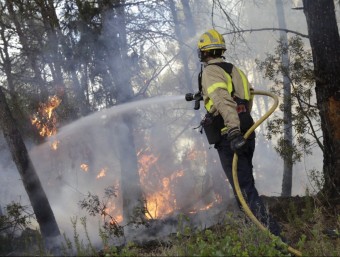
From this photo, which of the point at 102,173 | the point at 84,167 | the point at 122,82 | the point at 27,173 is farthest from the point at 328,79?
the point at 84,167

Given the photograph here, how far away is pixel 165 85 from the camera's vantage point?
2522 centimetres

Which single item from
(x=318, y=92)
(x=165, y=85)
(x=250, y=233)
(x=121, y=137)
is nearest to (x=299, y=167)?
(x=165, y=85)

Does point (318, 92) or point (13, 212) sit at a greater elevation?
point (318, 92)

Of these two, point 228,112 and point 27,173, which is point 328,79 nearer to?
point 228,112

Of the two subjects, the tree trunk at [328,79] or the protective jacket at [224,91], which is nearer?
the protective jacket at [224,91]

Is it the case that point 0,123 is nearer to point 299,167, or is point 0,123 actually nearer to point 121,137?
point 121,137

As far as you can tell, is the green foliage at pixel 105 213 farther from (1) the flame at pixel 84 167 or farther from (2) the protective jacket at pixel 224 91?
(1) the flame at pixel 84 167

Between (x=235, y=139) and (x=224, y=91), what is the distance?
0.52m

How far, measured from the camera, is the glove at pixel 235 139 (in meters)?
3.97

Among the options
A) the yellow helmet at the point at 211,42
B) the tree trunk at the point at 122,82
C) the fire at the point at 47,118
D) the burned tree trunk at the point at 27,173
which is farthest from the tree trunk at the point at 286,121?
the fire at the point at 47,118

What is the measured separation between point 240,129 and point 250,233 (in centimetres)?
138

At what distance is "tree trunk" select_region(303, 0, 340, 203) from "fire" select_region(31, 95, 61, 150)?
929cm

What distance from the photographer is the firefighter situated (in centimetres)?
405

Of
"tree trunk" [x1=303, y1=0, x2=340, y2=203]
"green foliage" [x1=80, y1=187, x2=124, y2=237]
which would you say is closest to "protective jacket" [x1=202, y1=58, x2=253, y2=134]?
"tree trunk" [x1=303, y1=0, x2=340, y2=203]
